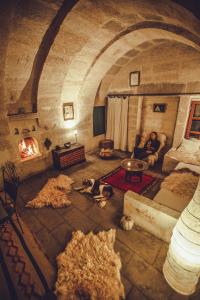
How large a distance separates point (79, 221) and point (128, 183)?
7.13 feet

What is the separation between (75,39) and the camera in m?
4.31

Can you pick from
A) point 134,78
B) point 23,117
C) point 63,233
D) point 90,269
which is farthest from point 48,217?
point 134,78

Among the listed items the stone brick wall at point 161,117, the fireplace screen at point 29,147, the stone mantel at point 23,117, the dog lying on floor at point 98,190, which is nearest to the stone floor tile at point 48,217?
the dog lying on floor at point 98,190

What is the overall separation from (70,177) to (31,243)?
2785mm

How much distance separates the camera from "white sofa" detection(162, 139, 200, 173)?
5.44 metres

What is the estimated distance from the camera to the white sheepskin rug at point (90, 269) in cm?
242

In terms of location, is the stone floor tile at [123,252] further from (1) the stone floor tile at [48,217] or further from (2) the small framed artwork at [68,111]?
(2) the small framed artwork at [68,111]

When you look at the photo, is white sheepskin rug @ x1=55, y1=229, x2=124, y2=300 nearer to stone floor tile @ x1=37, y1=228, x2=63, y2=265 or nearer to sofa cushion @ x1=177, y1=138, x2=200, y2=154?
stone floor tile @ x1=37, y1=228, x2=63, y2=265

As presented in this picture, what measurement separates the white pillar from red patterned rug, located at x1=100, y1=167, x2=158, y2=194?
8.34 feet

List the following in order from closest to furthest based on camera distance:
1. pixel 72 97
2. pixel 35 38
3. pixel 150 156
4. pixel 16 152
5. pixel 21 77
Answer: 1. pixel 35 38
2. pixel 21 77
3. pixel 16 152
4. pixel 150 156
5. pixel 72 97

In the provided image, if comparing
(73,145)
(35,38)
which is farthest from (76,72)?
(73,145)

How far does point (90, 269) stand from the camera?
2742 mm

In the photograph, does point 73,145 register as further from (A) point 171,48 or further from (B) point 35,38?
(A) point 171,48

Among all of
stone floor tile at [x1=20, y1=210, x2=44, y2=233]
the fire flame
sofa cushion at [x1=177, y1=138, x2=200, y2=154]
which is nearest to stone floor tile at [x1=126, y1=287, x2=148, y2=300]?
stone floor tile at [x1=20, y1=210, x2=44, y2=233]
